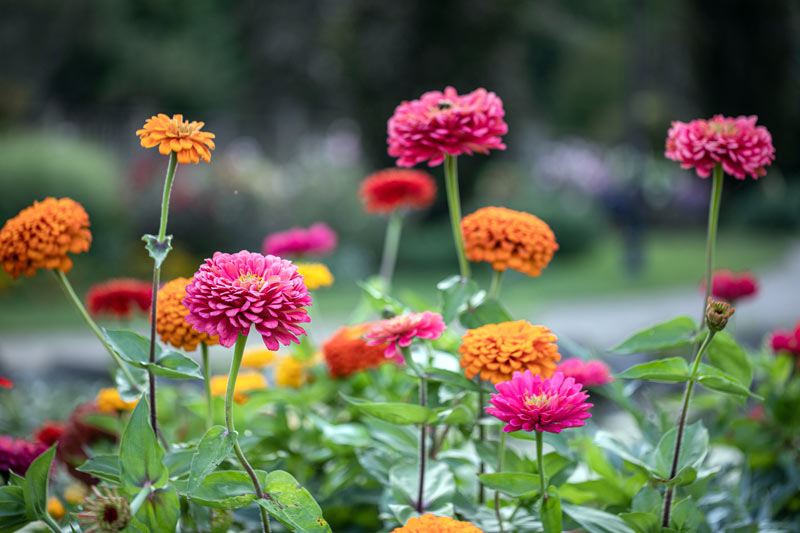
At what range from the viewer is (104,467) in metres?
1.13

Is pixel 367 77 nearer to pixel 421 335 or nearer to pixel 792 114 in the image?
pixel 792 114

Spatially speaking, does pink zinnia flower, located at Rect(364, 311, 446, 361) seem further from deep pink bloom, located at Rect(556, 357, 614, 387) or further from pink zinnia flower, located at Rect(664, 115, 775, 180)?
pink zinnia flower, located at Rect(664, 115, 775, 180)

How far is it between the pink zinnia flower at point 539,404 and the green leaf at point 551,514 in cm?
16

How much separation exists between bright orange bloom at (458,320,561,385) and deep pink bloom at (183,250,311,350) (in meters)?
0.29

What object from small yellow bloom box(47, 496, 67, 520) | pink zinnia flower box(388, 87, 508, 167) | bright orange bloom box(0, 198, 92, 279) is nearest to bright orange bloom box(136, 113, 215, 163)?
bright orange bloom box(0, 198, 92, 279)

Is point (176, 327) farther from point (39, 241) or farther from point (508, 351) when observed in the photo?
point (508, 351)

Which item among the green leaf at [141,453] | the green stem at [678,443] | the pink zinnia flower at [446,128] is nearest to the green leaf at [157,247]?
the green leaf at [141,453]

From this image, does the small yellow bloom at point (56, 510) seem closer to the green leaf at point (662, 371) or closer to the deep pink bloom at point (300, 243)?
the deep pink bloom at point (300, 243)

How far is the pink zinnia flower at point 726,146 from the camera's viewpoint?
1.21 m

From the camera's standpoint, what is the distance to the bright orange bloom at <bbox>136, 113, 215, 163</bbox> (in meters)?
1.04

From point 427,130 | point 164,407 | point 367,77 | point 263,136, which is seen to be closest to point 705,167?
point 427,130

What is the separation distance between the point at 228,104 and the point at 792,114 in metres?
13.6

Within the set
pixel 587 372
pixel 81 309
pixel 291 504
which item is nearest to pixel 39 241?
pixel 81 309

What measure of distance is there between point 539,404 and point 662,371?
264 millimetres
